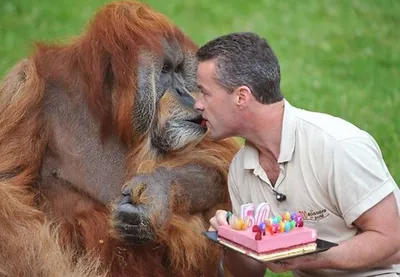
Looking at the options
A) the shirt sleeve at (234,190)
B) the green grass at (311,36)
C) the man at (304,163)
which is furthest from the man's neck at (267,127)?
the green grass at (311,36)

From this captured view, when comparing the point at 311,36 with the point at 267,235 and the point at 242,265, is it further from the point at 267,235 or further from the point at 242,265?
the point at 267,235

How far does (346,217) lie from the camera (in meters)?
3.74

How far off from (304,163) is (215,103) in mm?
404

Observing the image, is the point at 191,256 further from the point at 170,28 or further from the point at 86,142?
the point at 170,28

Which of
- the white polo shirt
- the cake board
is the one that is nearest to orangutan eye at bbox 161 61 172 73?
the white polo shirt

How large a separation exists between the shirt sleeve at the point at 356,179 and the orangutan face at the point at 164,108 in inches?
31.9

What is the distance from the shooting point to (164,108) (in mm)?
4344

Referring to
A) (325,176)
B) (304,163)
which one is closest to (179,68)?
(304,163)

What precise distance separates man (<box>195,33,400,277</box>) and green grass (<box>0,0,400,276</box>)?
2.66m

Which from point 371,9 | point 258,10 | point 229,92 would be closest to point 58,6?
point 258,10

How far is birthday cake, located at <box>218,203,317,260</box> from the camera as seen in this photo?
347cm

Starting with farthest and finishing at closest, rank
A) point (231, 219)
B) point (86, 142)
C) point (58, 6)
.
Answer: point (58, 6)
point (86, 142)
point (231, 219)

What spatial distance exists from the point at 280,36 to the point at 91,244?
477cm

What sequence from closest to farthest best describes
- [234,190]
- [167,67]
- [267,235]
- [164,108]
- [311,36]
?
[267,235]
[234,190]
[164,108]
[167,67]
[311,36]
